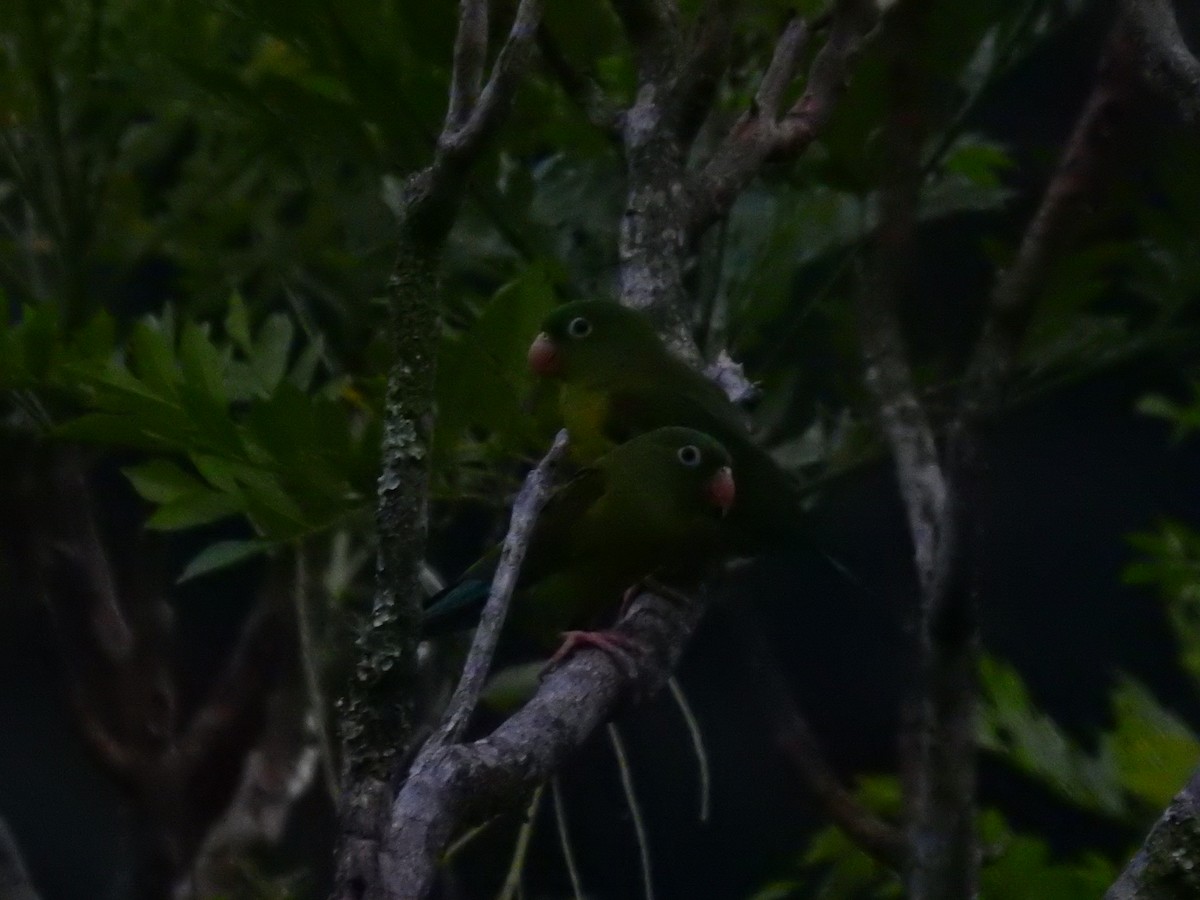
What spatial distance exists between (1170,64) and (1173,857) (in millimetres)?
566

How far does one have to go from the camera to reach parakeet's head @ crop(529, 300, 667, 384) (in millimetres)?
1892

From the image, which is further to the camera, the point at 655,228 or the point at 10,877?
the point at 655,228

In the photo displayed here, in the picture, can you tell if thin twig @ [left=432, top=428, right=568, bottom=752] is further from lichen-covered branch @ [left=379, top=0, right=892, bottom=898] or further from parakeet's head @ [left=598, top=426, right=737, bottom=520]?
parakeet's head @ [left=598, top=426, right=737, bottom=520]

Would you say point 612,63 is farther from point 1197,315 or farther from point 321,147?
point 1197,315

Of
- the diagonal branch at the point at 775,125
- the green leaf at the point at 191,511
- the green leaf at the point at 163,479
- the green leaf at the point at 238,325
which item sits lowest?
the green leaf at the point at 191,511

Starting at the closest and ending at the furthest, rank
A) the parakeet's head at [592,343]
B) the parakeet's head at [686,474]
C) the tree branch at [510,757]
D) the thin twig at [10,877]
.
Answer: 1. the tree branch at [510,757]
2. the thin twig at [10,877]
3. the parakeet's head at [686,474]
4. the parakeet's head at [592,343]

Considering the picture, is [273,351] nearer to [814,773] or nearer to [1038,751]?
[814,773]

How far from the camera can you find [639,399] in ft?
6.56

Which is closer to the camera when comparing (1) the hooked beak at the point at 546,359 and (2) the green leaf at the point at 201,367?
(2) the green leaf at the point at 201,367

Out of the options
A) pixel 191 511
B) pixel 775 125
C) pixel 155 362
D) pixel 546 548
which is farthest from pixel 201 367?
pixel 775 125

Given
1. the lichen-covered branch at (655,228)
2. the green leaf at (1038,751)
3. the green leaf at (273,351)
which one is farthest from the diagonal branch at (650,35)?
the green leaf at (1038,751)

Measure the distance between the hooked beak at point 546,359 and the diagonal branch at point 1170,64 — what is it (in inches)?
38.7

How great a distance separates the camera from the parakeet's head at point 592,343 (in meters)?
1.89

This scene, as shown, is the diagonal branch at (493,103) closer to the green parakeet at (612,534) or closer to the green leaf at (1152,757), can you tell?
the green parakeet at (612,534)
